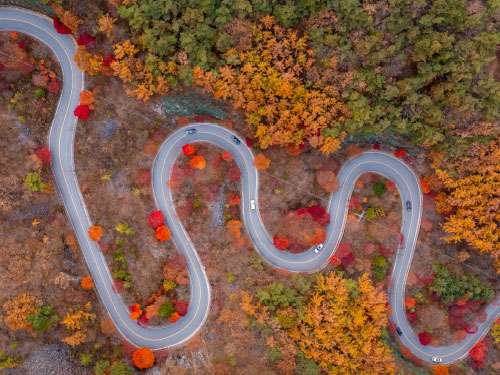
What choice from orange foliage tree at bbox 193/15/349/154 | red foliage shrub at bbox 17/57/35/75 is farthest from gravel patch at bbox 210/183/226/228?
red foliage shrub at bbox 17/57/35/75

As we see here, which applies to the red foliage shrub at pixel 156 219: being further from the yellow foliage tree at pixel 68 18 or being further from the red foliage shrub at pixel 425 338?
the red foliage shrub at pixel 425 338

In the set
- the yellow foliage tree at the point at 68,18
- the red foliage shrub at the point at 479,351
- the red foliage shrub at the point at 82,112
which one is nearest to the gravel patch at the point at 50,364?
the red foliage shrub at the point at 82,112

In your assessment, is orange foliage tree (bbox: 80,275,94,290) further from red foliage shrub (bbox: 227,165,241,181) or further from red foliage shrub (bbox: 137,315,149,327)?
red foliage shrub (bbox: 227,165,241,181)

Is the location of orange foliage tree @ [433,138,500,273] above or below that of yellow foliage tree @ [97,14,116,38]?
below

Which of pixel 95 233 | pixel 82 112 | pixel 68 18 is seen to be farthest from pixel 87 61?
pixel 95 233

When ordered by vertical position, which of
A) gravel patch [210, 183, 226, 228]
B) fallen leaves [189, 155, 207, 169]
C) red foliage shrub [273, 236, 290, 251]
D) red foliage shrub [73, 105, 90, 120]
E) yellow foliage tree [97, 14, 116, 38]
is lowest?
red foliage shrub [273, 236, 290, 251]

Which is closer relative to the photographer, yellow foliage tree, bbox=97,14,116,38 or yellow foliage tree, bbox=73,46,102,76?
yellow foliage tree, bbox=97,14,116,38
